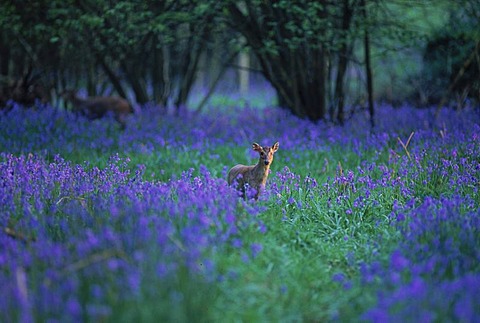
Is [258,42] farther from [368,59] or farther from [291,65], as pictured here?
[368,59]

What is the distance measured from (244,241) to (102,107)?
771 cm

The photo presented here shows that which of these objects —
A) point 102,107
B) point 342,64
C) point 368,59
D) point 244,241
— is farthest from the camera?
point 102,107

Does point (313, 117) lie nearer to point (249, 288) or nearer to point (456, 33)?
point (456, 33)

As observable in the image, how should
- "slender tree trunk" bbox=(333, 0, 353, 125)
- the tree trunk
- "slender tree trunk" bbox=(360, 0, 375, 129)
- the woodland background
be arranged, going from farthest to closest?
the tree trunk, "slender tree trunk" bbox=(333, 0, 353, 125), the woodland background, "slender tree trunk" bbox=(360, 0, 375, 129)

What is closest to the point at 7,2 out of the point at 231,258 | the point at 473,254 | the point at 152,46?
the point at 152,46

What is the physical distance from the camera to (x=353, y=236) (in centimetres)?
568

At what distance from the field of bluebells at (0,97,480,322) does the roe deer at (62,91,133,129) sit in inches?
108

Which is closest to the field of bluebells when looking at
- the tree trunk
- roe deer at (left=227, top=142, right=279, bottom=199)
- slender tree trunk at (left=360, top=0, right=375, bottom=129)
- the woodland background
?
roe deer at (left=227, top=142, right=279, bottom=199)

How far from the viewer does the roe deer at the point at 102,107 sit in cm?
1132

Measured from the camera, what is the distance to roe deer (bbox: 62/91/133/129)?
37.1 feet

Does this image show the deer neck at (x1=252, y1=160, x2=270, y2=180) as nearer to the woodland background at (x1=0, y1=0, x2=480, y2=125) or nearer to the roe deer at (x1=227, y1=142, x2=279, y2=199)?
the roe deer at (x1=227, y1=142, x2=279, y2=199)

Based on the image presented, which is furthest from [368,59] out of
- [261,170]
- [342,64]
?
[261,170]

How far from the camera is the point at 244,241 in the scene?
4.48 meters

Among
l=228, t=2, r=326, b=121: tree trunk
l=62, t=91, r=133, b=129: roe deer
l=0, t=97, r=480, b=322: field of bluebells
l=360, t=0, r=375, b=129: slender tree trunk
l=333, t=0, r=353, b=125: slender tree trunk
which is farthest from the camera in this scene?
l=62, t=91, r=133, b=129: roe deer
